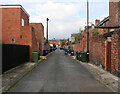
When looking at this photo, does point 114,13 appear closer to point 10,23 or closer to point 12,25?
point 12,25

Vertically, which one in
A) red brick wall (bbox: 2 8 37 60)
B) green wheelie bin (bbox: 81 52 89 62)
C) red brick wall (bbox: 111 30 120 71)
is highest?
red brick wall (bbox: 2 8 37 60)

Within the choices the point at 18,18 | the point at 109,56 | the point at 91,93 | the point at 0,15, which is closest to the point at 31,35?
the point at 18,18

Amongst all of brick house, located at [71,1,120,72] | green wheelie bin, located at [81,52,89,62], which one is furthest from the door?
green wheelie bin, located at [81,52,89,62]

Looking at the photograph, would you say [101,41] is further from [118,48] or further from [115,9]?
[115,9]

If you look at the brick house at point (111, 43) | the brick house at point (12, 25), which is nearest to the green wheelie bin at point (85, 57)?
the brick house at point (111, 43)

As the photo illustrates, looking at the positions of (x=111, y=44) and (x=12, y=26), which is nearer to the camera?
(x=111, y=44)

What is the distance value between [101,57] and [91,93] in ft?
17.7

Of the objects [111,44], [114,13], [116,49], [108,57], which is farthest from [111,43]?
[114,13]

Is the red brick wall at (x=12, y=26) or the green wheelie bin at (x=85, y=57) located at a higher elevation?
the red brick wall at (x=12, y=26)

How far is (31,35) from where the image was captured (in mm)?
14250

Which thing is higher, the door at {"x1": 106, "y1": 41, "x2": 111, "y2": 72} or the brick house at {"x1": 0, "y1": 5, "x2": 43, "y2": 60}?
the brick house at {"x1": 0, "y1": 5, "x2": 43, "y2": 60}

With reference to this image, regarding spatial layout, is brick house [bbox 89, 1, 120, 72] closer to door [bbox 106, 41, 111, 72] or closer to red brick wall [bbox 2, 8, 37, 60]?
door [bbox 106, 41, 111, 72]

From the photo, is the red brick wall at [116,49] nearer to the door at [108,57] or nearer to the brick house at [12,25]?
the door at [108,57]

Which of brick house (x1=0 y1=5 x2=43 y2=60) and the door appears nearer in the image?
the door
